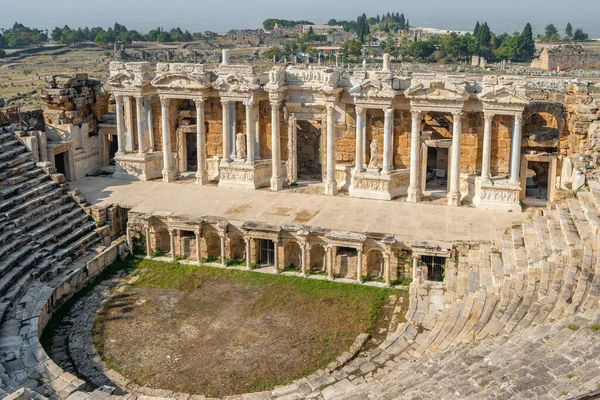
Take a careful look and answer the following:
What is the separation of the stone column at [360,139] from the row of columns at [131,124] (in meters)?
8.35

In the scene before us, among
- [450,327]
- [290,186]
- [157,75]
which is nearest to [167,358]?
[450,327]

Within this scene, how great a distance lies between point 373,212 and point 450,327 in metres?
7.75

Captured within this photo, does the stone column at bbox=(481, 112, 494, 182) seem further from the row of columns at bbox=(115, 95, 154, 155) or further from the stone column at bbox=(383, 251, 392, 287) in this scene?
the row of columns at bbox=(115, 95, 154, 155)

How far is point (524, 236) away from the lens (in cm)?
1991

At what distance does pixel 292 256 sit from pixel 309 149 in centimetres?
867

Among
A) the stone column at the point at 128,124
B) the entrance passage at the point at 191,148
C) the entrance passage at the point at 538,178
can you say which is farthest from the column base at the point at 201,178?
the entrance passage at the point at 538,178

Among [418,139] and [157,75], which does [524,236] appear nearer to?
[418,139]

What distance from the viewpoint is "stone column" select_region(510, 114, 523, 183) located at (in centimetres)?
2323

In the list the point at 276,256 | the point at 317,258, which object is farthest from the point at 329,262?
the point at 276,256

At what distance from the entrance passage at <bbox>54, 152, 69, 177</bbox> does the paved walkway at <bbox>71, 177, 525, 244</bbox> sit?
1.40m

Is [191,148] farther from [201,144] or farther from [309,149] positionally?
[309,149]

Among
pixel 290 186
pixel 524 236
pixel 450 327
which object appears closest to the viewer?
pixel 450 327

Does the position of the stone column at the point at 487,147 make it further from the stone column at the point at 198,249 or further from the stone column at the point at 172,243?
the stone column at the point at 172,243

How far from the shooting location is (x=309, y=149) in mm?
29219
